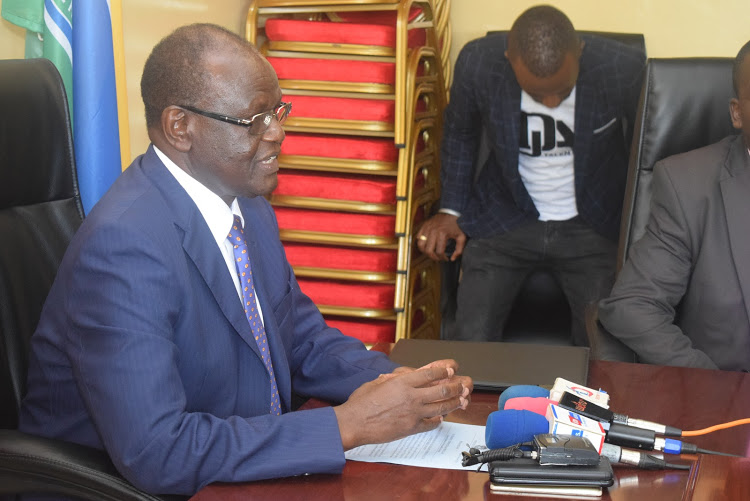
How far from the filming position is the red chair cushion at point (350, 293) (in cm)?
322

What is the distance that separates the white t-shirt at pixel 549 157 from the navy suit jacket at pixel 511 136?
0.12 feet

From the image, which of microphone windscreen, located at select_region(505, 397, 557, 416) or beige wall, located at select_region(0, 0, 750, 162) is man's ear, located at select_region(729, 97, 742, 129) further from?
beige wall, located at select_region(0, 0, 750, 162)

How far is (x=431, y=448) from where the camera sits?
4.17ft

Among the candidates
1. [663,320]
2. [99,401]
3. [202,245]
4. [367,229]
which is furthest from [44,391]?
[367,229]

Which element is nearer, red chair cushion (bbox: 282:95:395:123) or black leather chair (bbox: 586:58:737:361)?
black leather chair (bbox: 586:58:737:361)

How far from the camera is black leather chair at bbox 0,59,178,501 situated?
149 cm

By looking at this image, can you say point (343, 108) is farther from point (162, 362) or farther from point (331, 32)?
point (162, 362)

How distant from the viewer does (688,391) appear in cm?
A: 150

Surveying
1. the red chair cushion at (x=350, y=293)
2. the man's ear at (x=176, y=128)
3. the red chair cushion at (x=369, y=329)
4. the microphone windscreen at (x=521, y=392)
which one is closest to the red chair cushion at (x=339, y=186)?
the red chair cushion at (x=350, y=293)

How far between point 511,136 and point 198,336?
1.94m

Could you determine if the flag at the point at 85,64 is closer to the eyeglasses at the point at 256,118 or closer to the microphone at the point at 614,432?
the eyeglasses at the point at 256,118

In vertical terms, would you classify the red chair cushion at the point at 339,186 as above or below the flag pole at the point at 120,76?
below

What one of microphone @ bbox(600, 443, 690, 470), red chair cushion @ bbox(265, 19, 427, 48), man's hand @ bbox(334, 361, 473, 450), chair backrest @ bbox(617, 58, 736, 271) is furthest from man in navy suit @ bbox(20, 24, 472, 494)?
red chair cushion @ bbox(265, 19, 427, 48)

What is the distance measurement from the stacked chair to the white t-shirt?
40 cm
